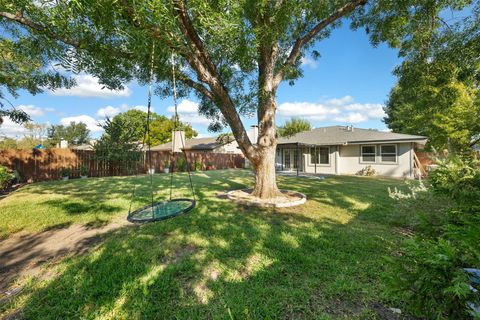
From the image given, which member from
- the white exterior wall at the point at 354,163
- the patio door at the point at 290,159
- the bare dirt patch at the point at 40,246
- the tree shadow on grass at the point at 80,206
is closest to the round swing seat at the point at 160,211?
the bare dirt patch at the point at 40,246

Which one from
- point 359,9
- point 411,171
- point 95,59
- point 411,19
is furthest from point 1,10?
point 411,171

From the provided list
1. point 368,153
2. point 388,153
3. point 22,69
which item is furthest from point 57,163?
point 388,153

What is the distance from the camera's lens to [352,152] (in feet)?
55.6

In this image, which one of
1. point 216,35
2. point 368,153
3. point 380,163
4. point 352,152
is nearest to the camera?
point 216,35

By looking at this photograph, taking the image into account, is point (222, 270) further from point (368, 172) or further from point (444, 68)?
point (368, 172)

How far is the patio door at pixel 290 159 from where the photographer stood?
768 inches

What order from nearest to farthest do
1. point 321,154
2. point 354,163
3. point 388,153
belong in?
point 388,153 → point 354,163 → point 321,154

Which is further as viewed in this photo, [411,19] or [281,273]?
[411,19]

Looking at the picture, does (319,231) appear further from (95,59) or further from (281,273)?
(95,59)

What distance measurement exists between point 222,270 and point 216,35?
3546mm

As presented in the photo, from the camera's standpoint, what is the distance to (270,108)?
6.44 metres

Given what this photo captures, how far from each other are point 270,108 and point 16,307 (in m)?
6.05

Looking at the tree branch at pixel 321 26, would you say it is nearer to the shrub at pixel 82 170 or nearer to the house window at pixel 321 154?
the house window at pixel 321 154

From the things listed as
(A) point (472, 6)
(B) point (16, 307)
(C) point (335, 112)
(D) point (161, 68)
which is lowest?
(B) point (16, 307)
